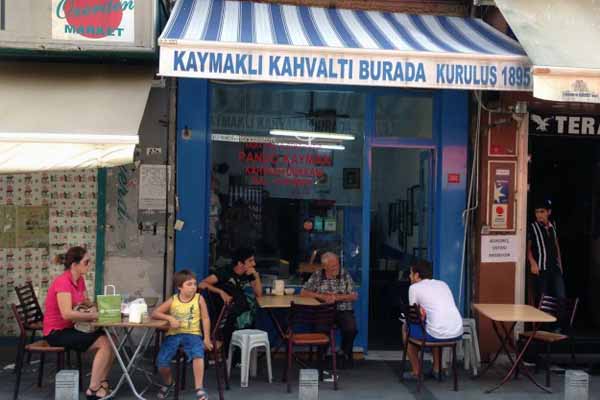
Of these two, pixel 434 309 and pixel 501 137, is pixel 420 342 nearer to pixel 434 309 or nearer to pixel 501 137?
pixel 434 309

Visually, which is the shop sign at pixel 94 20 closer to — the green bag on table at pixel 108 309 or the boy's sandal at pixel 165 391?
the green bag on table at pixel 108 309

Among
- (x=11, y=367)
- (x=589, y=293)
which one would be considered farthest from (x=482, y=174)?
(x=11, y=367)

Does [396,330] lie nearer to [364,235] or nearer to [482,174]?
[364,235]

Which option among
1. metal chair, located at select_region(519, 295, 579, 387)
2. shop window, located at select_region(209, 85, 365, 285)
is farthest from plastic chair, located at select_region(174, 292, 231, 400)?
metal chair, located at select_region(519, 295, 579, 387)

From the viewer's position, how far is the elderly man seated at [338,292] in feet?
24.4

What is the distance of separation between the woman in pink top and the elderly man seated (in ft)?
7.43

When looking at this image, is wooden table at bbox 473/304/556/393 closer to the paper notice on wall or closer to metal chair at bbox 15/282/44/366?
the paper notice on wall

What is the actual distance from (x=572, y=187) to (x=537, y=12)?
11.4 feet

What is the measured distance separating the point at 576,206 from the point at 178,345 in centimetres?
638

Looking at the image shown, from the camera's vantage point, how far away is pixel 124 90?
6977 mm

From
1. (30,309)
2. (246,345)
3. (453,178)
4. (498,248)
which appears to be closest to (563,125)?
(453,178)

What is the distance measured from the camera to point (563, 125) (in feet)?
27.2

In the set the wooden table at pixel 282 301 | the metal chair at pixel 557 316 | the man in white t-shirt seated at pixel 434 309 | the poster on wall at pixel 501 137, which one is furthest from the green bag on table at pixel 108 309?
the poster on wall at pixel 501 137

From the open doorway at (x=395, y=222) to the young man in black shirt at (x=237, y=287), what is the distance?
1.61 metres
